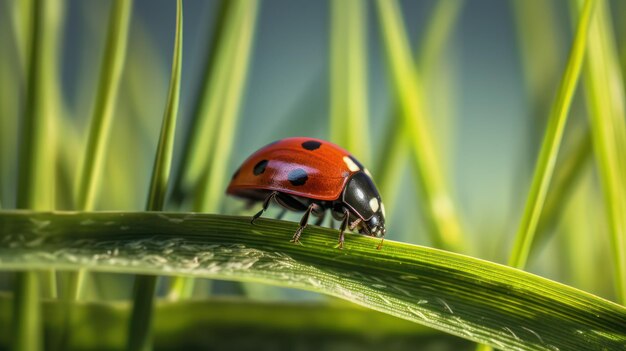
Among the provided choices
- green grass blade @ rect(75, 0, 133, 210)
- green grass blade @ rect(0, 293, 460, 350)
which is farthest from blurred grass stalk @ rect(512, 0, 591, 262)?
green grass blade @ rect(75, 0, 133, 210)

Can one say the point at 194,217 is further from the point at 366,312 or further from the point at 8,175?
the point at 8,175

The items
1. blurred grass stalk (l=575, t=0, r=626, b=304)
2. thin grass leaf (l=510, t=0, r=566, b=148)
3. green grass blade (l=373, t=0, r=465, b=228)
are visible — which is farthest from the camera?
thin grass leaf (l=510, t=0, r=566, b=148)

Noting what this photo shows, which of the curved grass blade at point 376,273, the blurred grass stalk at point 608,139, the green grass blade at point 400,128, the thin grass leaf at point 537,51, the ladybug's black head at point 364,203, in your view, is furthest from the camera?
the thin grass leaf at point 537,51

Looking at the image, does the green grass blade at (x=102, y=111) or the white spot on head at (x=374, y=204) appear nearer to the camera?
the green grass blade at (x=102, y=111)

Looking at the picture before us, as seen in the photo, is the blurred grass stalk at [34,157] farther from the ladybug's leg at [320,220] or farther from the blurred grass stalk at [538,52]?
the blurred grass stalk at [538,52]

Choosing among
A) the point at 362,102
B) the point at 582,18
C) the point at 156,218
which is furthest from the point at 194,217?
the point at 362,102

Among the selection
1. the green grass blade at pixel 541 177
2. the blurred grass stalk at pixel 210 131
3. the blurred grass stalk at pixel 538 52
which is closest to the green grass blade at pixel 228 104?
the blurred grass stalk at pixel 210 131

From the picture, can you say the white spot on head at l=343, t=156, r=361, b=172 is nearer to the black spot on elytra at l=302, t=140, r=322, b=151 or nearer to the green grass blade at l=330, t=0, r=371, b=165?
the black spot on elytra at l=302, t=140, r=322, b=151
